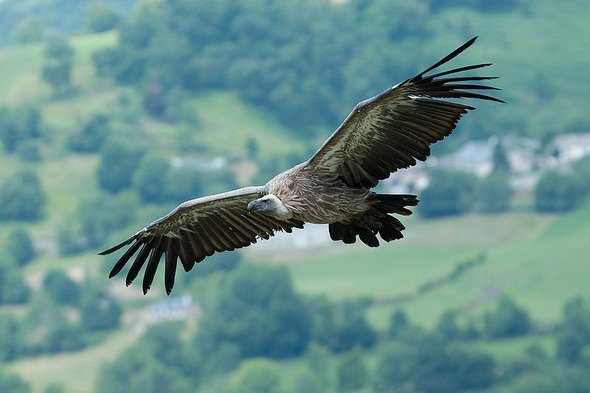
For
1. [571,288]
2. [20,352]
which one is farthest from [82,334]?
[571,288]

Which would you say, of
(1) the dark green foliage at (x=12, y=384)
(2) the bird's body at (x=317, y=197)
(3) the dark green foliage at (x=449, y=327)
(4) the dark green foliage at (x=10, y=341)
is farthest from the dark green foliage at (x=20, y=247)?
(2) the bird's body at (x=317, y=197)

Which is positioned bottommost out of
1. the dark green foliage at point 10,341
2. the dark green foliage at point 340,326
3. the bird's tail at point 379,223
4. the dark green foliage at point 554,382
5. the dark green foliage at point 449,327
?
the bird's tail at point 379,223

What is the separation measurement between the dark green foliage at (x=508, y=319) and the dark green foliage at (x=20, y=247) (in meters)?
57.8

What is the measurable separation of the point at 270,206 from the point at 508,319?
128637 mm

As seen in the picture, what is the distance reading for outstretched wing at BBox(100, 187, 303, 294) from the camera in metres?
24.7

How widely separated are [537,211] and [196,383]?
39.8 metres

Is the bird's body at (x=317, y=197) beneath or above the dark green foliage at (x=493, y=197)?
beneath

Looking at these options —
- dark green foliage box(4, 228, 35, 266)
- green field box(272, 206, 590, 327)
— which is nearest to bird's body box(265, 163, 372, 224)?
green field box(272, 206, 590, 327)

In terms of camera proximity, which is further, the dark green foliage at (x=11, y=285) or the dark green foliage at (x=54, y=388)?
the dark green foliage at (x=11, y=285)

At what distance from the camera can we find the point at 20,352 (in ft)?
565

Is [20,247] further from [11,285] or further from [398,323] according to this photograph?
[398,323]

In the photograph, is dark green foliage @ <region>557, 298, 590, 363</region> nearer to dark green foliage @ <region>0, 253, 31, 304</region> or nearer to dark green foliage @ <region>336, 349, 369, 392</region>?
dark green foliage @ <region>336, 349, 369, 392</region>

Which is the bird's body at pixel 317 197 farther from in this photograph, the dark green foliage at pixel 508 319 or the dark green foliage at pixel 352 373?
the dark green foliage at pixel 352 373

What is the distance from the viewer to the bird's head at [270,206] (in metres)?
22.9
